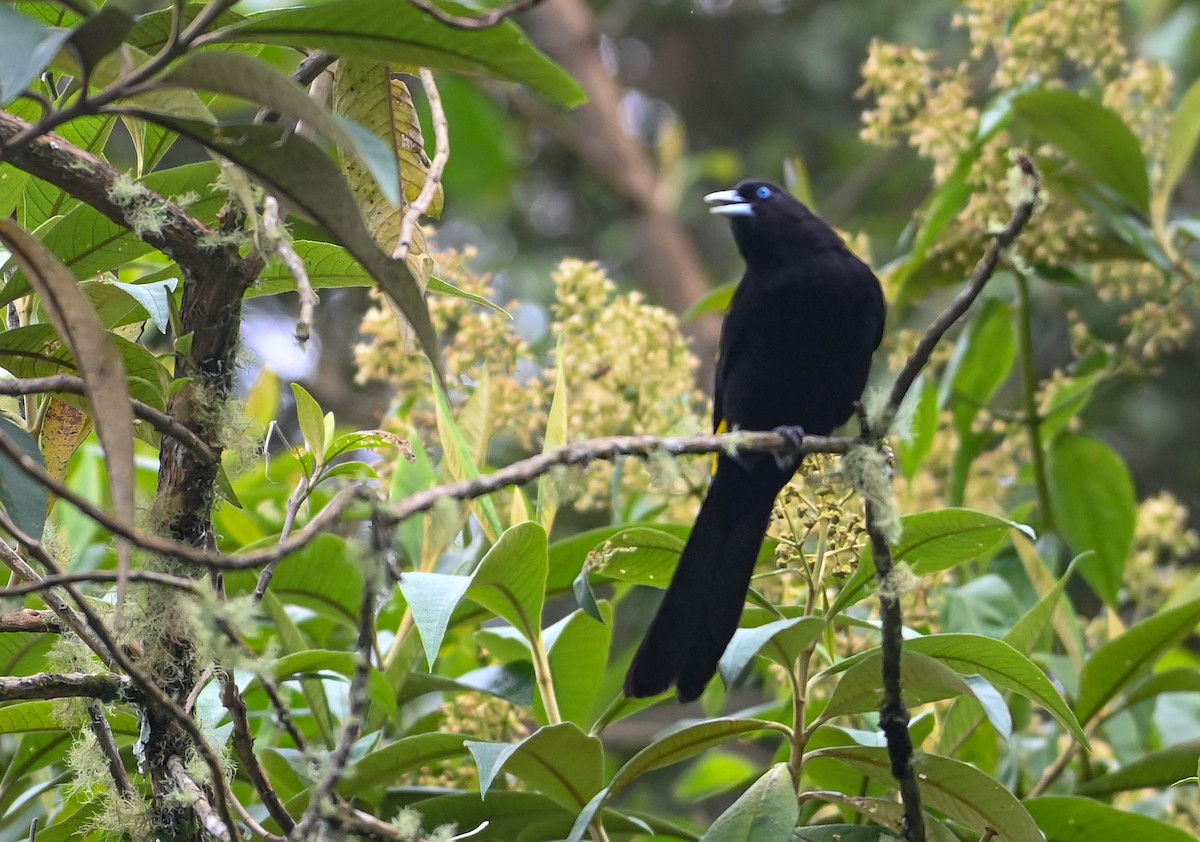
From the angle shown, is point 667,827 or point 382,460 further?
point 382,460

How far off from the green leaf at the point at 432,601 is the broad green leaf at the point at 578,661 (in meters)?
0.37

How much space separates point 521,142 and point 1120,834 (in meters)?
7.02

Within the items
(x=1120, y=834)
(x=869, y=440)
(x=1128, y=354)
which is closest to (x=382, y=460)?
(x=869, y=440)

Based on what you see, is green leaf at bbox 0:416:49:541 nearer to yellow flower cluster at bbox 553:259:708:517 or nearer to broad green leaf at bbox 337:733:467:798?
broad green leaf at bbox 337:733:467:798

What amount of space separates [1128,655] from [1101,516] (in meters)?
0.81

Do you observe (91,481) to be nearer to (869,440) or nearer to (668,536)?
(668,536)

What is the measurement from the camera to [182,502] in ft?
4.90

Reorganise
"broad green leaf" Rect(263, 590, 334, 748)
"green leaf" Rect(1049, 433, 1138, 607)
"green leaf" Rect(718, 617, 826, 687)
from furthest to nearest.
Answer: "green leaf" Rect(1049, 433, 1138, 607), "broad green leaf" Rect(263, 590, 334, 748), "green leaf" Rect(718, 617, 826, 687)

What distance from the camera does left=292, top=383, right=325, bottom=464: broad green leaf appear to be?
1912mm

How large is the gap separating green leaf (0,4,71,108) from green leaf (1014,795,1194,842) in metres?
1.66

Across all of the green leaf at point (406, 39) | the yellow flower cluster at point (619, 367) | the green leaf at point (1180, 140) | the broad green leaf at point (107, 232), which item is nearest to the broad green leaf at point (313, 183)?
the green leaf at point (406, 39)

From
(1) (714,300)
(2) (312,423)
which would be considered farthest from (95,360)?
(1) (714,300)

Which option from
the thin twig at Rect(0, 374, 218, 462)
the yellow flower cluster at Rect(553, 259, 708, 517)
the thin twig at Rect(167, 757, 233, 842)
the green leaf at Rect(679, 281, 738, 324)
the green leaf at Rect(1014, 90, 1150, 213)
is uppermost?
the green leaf at Rect(1014, 90, 1150, 213)

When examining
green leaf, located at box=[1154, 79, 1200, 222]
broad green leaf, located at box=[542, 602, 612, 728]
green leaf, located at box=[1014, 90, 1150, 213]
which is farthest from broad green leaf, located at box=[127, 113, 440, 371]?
green leaf, located at box=[1154, 79, 1200, 222]
